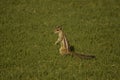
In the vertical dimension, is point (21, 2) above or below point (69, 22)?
above

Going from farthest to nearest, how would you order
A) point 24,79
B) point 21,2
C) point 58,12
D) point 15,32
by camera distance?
point 21,2
point 58,12
point 15,32
point 24,79

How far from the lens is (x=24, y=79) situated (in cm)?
847

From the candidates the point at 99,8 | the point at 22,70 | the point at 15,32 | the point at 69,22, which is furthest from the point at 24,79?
the point at 99,8

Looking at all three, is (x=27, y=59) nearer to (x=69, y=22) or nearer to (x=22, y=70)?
(x=22, y=70)

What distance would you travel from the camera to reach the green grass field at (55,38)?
8914mm

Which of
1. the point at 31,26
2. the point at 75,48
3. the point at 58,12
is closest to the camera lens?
the point at 75,48

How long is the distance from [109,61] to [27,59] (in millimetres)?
3064

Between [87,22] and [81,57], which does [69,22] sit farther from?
[81,57]

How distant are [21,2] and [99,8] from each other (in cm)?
501

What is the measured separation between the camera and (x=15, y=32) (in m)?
12.3

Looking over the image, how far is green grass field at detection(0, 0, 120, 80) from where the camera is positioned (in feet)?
29.2

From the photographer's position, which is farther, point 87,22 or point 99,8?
point 99,8

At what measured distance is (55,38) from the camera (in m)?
11.7

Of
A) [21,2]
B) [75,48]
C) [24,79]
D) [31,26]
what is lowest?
[24,79]
